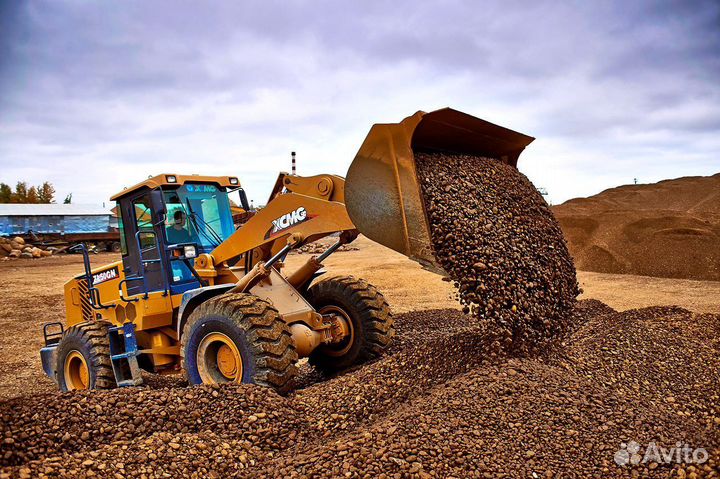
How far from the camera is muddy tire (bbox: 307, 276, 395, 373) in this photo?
21.3 ft

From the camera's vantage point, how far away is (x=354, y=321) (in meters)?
6.62

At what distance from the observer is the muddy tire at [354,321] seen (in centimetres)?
649

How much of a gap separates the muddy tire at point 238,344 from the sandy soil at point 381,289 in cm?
249

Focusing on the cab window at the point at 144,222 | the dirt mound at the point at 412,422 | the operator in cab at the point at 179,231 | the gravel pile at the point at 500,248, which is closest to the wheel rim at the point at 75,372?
the cab window at the point at 144,222

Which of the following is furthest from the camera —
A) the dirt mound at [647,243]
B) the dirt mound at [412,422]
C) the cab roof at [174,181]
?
the dirt mound at [647,243]

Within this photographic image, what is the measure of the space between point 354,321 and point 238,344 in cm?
178

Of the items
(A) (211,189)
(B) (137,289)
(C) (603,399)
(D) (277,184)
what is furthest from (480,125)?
(B) (137,289)

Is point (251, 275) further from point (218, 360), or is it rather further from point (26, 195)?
point (26, 195)

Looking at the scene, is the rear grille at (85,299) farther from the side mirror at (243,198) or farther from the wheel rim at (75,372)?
the side mirror at (243,198)

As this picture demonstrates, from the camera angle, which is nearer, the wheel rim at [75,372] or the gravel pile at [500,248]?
the gravel pile at [500,248]

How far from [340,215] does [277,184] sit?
1.07 m

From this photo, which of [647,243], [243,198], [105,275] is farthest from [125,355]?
[647,243]

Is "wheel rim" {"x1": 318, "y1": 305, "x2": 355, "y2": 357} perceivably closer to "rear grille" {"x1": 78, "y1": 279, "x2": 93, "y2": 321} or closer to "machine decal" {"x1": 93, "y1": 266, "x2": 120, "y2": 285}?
"machine decal" {"x1": 93, "y1": 266, "x2": 120, "y2": 285}

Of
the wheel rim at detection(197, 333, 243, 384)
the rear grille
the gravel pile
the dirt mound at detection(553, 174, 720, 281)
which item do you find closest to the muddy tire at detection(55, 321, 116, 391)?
the rear grille
